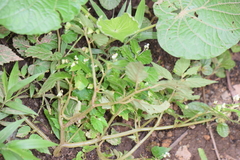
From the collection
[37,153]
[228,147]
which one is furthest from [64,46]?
[228,147]

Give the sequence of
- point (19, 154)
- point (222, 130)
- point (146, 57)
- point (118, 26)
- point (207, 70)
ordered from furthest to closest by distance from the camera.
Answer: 1. point (207, 70)
2. point (222, 130)
3. point (146, 57)
4. point (118, 26)
5. point (19, 154)

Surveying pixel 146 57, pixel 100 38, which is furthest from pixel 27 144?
pixel 146 57

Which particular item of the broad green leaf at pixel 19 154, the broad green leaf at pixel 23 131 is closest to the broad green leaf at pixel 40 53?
the broad green leaf at pixel 23 131

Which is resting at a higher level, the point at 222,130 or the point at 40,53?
the point at 40,53

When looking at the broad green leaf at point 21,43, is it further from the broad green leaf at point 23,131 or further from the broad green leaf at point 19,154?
the broad green leaf at point 19,154

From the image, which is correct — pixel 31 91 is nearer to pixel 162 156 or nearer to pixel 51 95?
pixel 51 95

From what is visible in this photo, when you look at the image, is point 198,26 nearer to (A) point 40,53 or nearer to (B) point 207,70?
(B) point 207,70
